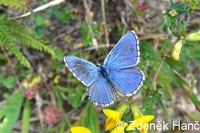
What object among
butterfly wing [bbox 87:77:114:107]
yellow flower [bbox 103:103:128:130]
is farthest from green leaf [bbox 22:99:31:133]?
butterfly wing [bbox 87:77:114:107]

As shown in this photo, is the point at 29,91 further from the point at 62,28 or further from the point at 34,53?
the point at 62,28

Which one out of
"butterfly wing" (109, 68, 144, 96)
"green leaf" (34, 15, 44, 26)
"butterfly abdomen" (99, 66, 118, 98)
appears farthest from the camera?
"green leaf" (34, 15, 44, 26)

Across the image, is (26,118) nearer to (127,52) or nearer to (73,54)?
(73,54)

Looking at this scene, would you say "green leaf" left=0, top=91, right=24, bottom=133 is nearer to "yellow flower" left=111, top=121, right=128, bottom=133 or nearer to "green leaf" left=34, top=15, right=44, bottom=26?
"green leaf" left=34, top=15, right=44, bottom=26

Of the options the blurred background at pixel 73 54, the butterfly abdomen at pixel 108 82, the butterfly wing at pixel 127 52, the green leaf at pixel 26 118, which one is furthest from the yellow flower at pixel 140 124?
the green leaf at pixel 26 118

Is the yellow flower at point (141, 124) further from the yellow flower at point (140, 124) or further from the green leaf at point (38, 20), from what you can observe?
the green leaf at point (38, 20)

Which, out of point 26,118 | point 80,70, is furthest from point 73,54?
point 80,70
